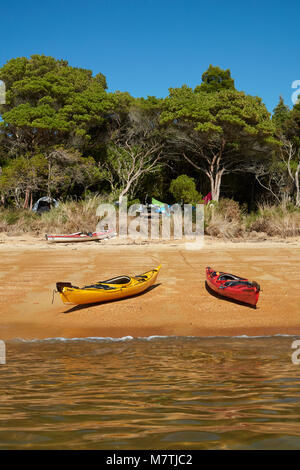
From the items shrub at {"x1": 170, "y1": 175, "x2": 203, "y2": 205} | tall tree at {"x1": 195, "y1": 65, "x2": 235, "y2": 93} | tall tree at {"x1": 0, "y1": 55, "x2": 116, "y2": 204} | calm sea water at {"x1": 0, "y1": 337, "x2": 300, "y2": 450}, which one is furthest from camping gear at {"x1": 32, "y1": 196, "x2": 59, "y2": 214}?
calm sea water at {"x1": 0, "y1": 337, "x2": 300, "y2": 450}

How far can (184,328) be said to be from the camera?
753 cm

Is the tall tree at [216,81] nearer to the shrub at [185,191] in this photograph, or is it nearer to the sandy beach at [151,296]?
the shrub at [185,191]

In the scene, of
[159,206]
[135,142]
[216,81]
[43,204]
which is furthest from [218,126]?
[43,204]

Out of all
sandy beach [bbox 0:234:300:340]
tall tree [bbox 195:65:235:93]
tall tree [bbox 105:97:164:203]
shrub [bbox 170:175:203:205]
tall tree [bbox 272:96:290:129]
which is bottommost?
sandy beach [bbox 0:234:300:340]

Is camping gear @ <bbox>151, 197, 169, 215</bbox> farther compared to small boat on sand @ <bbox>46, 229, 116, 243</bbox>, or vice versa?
camping gear @ <bbox>151, 197, 169, 215</bbox>

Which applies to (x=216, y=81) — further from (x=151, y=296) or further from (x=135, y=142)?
(x=151, y=296)

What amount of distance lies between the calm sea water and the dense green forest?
65.2ft

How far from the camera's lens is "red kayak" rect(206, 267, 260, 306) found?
26.4ft

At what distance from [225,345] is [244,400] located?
3014 millimetres

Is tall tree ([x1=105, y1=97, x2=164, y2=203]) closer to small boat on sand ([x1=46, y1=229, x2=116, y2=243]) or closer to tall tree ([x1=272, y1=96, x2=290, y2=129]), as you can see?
tall tree ([x1=272, y1=96, x2=290, y2=129])
